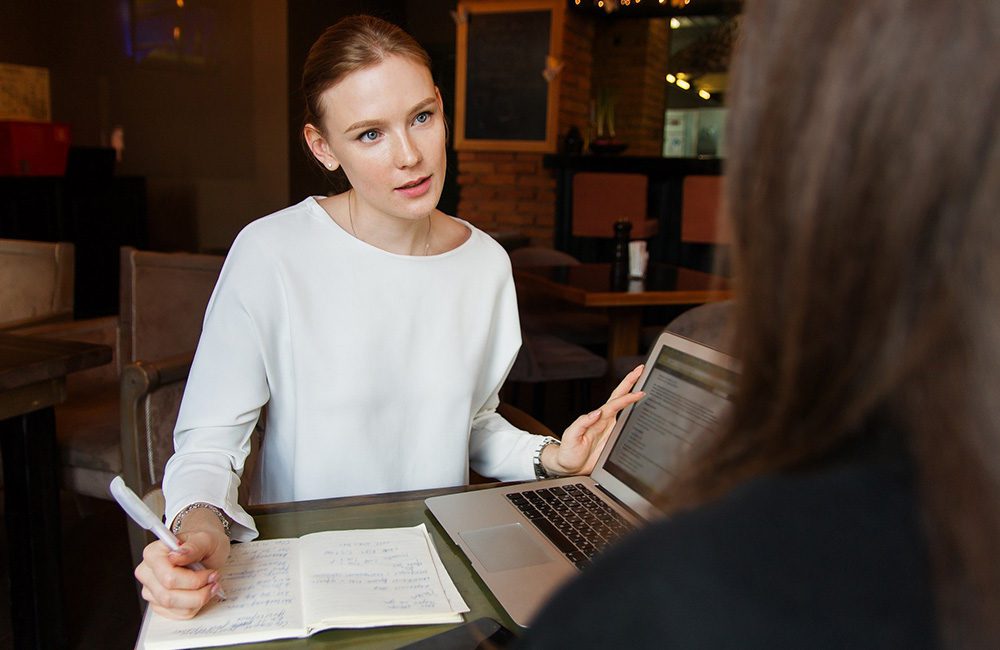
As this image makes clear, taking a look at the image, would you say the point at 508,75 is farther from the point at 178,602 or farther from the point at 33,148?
the point at 178,602

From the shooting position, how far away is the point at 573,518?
111 centimetres

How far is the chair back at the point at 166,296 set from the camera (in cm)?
259

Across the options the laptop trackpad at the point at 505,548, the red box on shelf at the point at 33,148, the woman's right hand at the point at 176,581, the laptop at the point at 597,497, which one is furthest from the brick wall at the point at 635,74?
the woman's right hand at the point at 176,581

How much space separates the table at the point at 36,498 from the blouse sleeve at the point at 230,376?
92 centimetres

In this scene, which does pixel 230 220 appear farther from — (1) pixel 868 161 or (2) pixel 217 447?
(1) pixel 868 161

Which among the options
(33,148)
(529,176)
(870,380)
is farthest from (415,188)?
(33,148)

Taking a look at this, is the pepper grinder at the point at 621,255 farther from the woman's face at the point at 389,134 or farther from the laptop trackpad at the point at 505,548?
the laptop trackpad at the point at 505,548

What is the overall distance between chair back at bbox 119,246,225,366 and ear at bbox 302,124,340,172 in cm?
127

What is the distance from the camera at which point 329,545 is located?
1.01 meters

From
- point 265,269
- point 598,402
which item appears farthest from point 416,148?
point 598,402

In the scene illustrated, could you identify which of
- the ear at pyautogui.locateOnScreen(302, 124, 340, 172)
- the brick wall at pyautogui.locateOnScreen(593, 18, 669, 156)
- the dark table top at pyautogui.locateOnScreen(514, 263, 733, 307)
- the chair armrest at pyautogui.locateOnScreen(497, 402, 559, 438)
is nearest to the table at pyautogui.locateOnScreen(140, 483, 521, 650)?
the ear at pyautogui.locateOnScreen(302, 124, 340, 172)

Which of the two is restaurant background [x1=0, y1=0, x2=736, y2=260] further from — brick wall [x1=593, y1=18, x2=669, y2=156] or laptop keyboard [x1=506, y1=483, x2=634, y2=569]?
laptop keyboard [x1=506, y1=483, x2=634, y2=569]

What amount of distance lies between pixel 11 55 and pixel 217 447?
23.7ft

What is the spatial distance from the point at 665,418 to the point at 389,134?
60 centimetres
